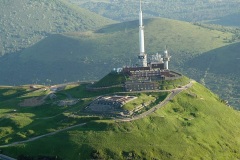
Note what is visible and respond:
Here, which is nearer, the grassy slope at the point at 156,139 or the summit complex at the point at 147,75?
the grassy slope at the point at 156,139

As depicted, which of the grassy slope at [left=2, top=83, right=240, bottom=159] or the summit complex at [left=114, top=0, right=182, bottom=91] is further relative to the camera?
the summit complex at [left=114, top=0, right=182, bottom=91]

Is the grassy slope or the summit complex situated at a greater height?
the summit complex

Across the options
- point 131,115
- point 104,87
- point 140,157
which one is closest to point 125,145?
point 140,157

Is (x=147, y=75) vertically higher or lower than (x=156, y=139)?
higher

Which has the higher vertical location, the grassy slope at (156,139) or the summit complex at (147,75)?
the summit complex at (147,75)

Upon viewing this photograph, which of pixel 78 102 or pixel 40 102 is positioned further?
pixel 40 102

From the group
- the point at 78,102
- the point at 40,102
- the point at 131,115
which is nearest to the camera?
the point at 131,115

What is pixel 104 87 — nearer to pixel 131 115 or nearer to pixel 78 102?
pixel 78 102

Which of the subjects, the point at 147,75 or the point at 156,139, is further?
the point at 147,75
